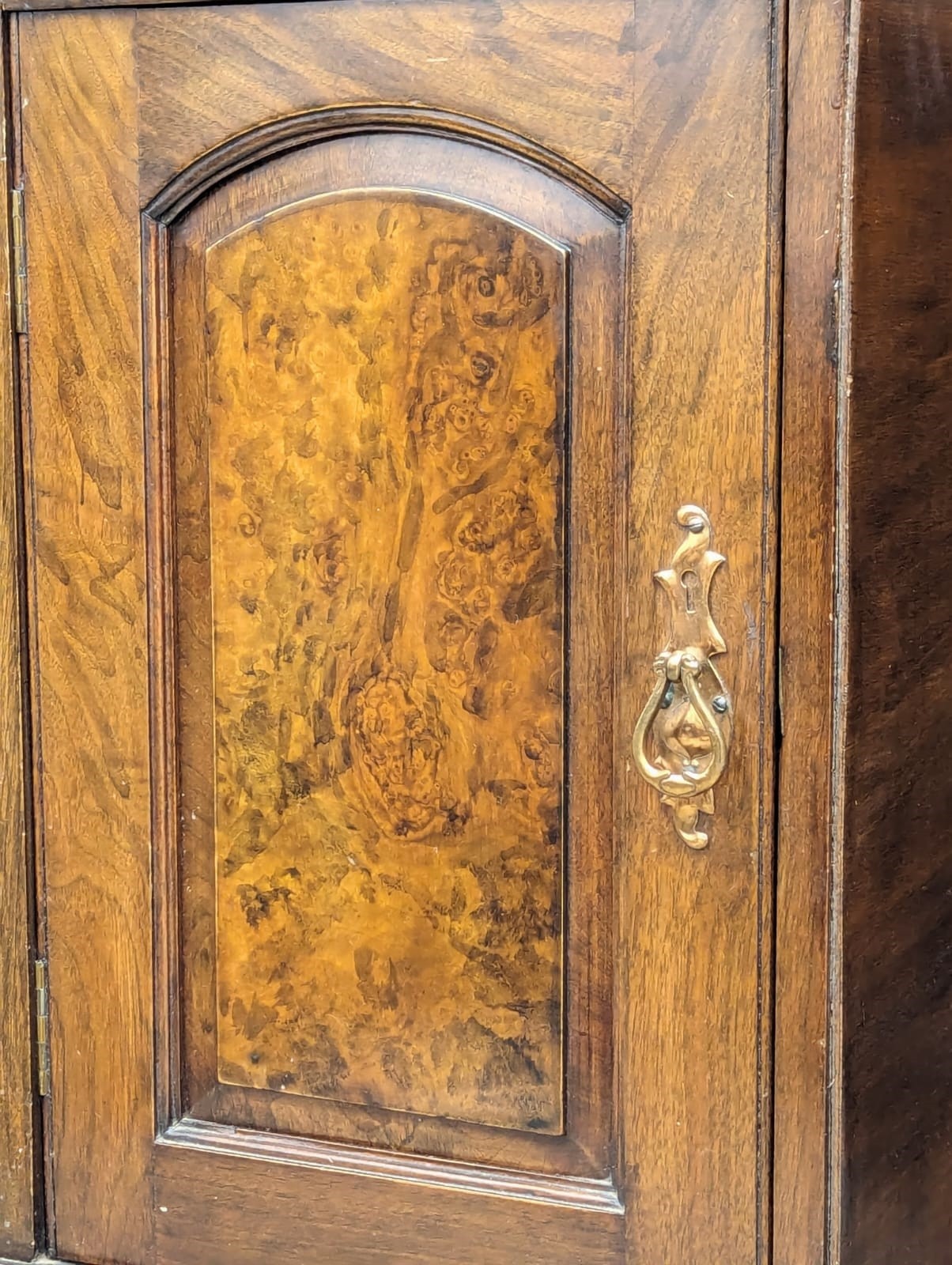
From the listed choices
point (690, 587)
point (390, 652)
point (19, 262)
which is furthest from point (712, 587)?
point (19, 262)

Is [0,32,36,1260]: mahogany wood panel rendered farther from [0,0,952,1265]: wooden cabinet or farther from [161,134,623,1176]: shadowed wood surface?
[161,134,623,1176]: shadowed wood surface

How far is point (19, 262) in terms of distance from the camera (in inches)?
40.5

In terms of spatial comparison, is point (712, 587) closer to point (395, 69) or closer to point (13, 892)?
point (395, 69)

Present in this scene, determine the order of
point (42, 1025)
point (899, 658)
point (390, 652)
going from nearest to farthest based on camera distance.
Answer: point (899, 658), point (390, 652), point (42, 1025)

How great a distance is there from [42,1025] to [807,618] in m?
0.68

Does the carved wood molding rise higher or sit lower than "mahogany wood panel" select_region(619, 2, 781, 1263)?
higher

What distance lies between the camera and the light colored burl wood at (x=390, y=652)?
3.08 ft

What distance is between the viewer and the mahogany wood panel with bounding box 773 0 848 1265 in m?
0.84

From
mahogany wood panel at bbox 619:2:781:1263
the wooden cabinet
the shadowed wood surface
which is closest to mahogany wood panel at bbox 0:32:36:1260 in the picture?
the wooden cabinet

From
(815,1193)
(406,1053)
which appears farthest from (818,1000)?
(406,1053)

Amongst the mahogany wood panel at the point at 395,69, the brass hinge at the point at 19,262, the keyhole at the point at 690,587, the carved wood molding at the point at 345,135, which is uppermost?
the mahogany wood panel at the point at 395,69

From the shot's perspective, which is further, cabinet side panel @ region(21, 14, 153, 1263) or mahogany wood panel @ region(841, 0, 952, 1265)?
cabinet side panel @ region(21, 14, 153, 1263)

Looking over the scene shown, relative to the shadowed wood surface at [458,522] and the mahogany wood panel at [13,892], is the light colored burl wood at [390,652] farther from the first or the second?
the mahogany wood panel at [13,892]

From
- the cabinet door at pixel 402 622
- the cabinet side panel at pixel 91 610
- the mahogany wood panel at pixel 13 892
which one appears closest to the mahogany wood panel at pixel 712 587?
the cabinet door at pixel 402 622
